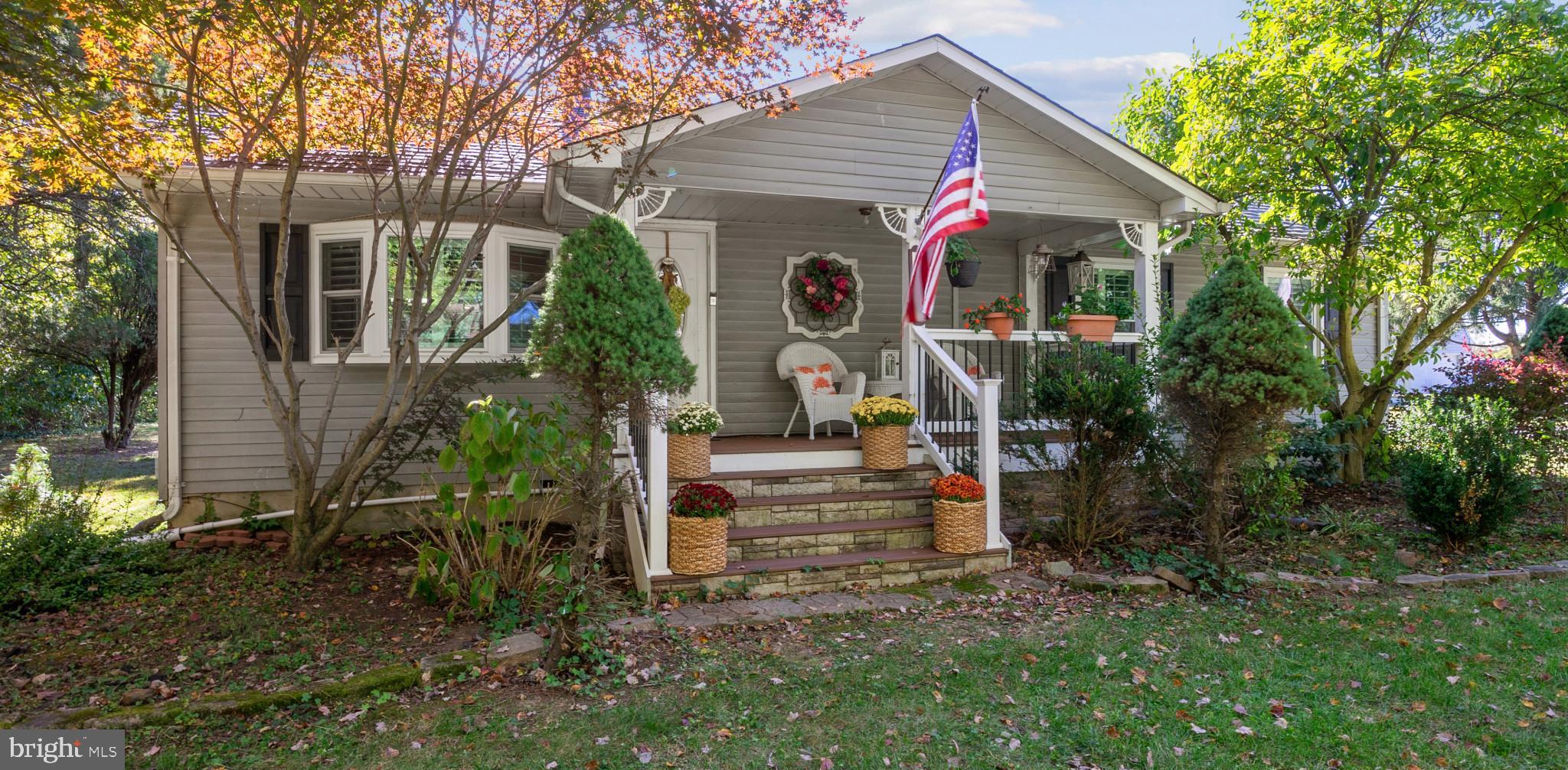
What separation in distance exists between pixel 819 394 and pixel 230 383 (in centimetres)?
482

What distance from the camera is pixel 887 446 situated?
6.16m

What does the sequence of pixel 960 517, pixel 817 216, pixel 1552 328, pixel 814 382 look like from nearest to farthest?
pixel 960 517
pixel 814 382
pixel 817 216
pixel 1552 328

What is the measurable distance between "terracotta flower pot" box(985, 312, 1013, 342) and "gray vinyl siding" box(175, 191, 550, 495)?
5.09 metres

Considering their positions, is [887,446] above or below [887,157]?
below

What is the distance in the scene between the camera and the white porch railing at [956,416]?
5.85 m

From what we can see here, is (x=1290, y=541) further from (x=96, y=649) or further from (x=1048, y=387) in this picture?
(x=96, y=649)

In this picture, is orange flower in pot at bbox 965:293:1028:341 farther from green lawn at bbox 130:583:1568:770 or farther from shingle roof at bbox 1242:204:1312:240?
shingle roof at bbox 1242:204:1312:240

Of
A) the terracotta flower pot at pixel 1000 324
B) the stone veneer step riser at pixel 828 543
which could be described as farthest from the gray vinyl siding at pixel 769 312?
the stone veneer step riser at pixel 828 543

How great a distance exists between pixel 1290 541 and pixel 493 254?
6.56 m

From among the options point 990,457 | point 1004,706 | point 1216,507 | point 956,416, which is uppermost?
point 956,416

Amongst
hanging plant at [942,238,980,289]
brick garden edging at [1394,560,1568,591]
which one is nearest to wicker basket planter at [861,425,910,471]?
hanging plant at [942,238,980,289]

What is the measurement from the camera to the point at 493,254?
688 cm

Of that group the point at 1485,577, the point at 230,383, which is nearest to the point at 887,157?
the point at 1485,577

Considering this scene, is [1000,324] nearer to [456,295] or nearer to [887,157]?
[887,157]
